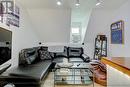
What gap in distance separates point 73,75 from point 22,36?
7.69ft

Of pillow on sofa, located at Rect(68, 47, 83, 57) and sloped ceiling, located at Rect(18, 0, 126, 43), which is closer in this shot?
sloped ceiling, located at Rect(18, 0, 126, 43)

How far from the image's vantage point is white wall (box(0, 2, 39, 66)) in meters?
4.19

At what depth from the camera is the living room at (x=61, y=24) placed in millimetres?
4828

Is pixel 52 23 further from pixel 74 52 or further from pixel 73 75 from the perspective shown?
pixel 73 75

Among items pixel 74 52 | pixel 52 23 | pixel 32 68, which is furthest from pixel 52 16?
pixel 32 68

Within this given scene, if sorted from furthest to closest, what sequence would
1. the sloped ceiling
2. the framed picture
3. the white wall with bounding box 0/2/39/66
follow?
the framed picture, the sloped ceiling, the white wall with bounding box 0/2/39/66

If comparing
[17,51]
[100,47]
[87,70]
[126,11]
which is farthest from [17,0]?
[100,47]

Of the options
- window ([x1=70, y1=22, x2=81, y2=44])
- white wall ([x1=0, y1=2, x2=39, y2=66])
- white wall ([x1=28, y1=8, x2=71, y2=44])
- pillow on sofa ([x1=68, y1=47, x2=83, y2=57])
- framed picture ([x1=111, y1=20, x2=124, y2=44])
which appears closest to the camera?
white wall ([x1=0, y1=2, x2=39, y2=66])

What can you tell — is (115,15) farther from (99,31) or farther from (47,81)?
(47,81)

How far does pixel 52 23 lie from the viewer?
6.16 metres

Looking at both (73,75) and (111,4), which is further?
(111,4)

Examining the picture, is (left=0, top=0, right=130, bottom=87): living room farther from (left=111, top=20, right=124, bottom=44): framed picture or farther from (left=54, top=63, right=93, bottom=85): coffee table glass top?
(left=54, top=63, right=93, bottom=85): coffee table glass top

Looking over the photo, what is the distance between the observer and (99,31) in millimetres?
6762

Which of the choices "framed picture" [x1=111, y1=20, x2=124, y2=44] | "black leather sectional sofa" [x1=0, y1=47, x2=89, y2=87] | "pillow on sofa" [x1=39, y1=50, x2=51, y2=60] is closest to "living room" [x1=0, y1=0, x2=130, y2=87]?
"framed picture" [x1=111, y1=20, x2=124, y2=44]
